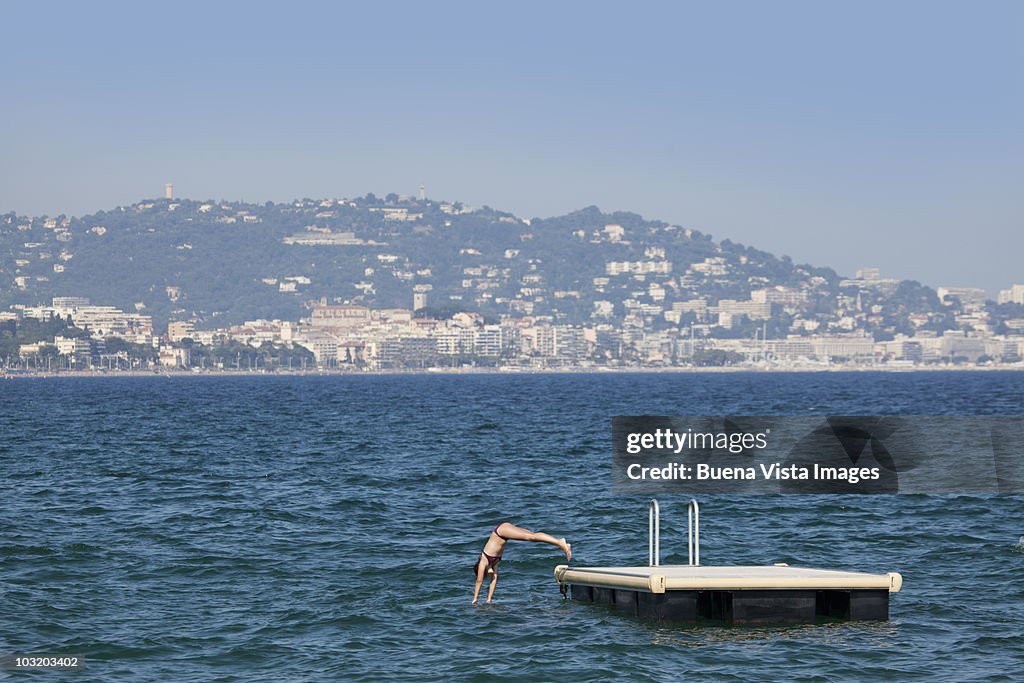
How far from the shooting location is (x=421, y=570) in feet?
89.3

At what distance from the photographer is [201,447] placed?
210 feet

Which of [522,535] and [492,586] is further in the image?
[492,586]

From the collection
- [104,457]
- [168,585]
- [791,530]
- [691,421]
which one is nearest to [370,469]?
[104,457]

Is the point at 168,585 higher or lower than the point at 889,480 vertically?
lower

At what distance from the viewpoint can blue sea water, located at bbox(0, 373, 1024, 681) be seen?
1972 cm

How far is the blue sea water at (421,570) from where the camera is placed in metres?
19.7

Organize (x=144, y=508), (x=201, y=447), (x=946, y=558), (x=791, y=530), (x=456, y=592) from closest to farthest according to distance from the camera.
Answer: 1. (x=456, y=592)
2. (x=946, y=558)
3. (x=791, y=530)
4. (x=144, y=508)
5. (x=201, y=447)

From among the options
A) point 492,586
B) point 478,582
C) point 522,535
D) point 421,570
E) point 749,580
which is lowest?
point 421,570

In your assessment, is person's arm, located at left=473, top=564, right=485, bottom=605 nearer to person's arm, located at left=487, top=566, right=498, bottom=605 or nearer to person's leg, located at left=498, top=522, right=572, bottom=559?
person's arm, located at left=487, top=566, right=498, bottom=605

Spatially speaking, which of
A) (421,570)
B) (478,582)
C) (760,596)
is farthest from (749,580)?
(421,570)

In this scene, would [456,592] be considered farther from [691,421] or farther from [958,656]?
[958,656]

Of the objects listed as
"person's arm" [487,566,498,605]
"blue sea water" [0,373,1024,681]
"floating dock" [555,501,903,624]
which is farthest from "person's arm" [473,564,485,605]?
"floating dock" [555,501,903,624]

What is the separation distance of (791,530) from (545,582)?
8.71 metres

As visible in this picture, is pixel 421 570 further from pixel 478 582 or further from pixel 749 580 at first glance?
pixel 749 580
